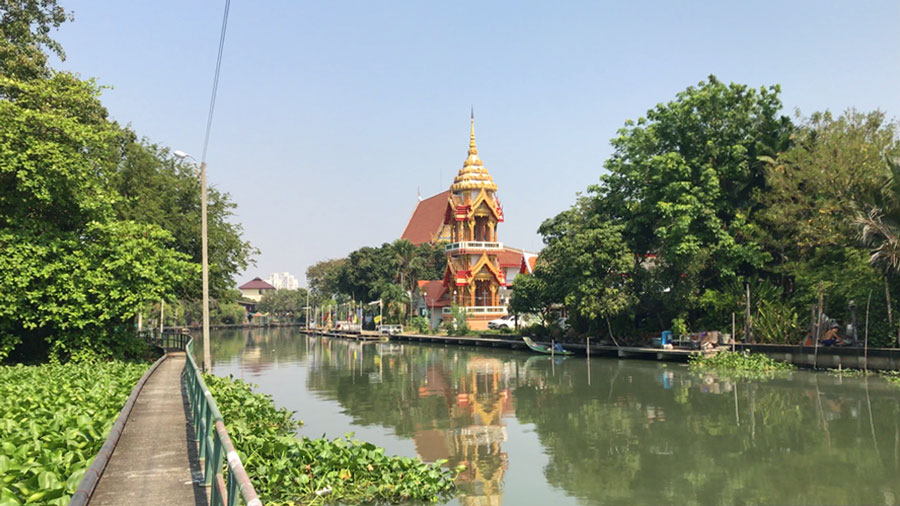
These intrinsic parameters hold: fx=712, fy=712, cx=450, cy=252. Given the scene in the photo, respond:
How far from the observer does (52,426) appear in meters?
10.1

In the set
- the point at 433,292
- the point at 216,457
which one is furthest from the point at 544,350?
the point at 216,457

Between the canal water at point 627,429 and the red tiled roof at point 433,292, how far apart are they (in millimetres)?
33901

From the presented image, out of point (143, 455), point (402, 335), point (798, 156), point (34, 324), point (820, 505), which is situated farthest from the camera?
point (402, 335)

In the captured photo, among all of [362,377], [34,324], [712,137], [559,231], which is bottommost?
[362,377]

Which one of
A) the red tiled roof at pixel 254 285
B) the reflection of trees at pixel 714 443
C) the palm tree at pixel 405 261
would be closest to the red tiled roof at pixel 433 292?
the palm tree at pixel 405 261

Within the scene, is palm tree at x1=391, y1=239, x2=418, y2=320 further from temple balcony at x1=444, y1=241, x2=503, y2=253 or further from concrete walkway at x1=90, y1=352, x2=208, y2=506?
concrete walkway at x1=90, y1=352, x2=208, y2=506

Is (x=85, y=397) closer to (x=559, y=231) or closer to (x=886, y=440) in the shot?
(x=886, y=440)

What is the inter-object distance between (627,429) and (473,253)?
4581cm

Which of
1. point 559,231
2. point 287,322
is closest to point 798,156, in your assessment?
point 559,231

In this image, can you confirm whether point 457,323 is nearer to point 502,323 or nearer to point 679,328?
point 502,323

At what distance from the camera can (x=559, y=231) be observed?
136 ft

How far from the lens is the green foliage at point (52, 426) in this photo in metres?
7.28

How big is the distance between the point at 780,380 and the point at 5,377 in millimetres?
23236

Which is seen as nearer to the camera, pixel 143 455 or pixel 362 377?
pixel 143 455
